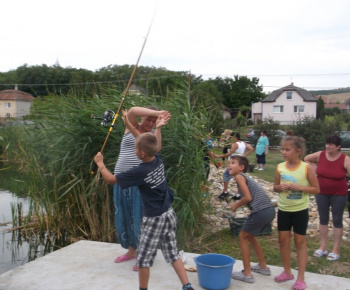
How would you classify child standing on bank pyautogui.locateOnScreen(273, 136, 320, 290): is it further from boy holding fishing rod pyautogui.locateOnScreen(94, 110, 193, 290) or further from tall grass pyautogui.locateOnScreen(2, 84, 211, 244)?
tall grass pyautogui.locateOnScreen(2, 84, 211, 244)

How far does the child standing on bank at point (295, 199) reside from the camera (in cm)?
334

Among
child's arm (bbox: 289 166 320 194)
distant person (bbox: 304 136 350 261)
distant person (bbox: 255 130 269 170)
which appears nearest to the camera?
child's arm (bbox: 289 166 320 194)

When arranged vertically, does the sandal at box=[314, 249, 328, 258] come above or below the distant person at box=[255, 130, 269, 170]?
below

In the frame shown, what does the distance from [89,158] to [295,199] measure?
9.44 feet

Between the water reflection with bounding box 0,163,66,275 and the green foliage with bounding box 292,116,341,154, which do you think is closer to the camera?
the water reflection with bounding box 0,163,66,275

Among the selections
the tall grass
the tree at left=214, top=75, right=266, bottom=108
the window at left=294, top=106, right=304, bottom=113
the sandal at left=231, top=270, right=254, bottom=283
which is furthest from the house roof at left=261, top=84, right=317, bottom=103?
the sandal at left=231, top=270, right=254, bottom=283

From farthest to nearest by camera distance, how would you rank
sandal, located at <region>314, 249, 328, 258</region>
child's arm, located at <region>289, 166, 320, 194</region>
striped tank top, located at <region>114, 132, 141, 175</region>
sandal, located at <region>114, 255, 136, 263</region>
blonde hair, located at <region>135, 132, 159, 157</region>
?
sandal, located at <region>314, 249, 328, 258</region>
sandal, located at <region>114, 255, 136, 263</region>
striped tank top, located at <region>114, 132, 141, 175</region>
child's arm, located at <region>289, 166, 320, 194</region>
blonde hair, located at <region>135, 132, 159, 157</region>

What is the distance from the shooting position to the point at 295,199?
3.38m

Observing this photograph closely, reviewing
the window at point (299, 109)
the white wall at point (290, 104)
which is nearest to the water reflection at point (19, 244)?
the white wall at point (290, 104)

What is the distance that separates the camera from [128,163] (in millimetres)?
3551

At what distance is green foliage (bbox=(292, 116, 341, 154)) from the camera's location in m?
14.8

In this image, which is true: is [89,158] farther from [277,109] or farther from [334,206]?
[277,109]

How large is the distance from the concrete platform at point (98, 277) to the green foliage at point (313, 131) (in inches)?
468

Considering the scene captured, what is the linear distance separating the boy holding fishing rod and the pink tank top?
7.36 feet
